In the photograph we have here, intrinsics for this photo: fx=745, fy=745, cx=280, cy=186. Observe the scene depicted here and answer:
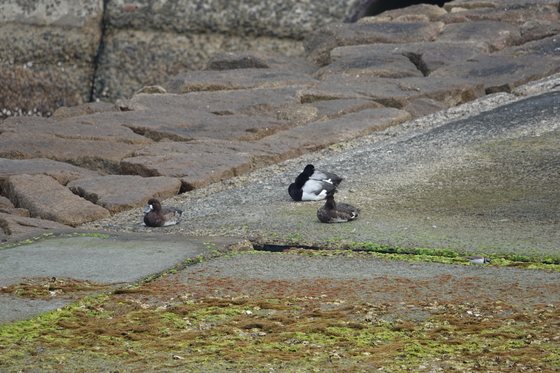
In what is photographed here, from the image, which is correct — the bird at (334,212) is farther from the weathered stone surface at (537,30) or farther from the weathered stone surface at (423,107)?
the weathered stone surface at (537,30)

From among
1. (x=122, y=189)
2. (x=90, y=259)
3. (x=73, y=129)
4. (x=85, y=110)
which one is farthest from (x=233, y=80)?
(x=90, y=259)

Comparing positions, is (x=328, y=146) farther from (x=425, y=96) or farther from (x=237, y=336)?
(x=237, y=336)

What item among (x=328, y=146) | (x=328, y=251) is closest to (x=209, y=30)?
(x=328, y=146)

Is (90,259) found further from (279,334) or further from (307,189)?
(307,189)

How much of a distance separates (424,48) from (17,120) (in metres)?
5.93

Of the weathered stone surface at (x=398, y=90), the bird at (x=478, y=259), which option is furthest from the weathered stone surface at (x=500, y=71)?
the bird at (x=478, y=259)

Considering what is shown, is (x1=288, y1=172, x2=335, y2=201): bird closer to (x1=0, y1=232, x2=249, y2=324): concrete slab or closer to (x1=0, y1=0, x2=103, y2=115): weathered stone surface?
(x1=0, y1=232, x2=249, y2=324): concrete slab

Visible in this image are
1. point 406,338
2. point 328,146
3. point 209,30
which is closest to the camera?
point 406,338

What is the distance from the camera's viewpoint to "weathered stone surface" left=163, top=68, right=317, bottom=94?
9953 mm

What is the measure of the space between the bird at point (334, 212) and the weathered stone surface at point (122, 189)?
5.79 feet

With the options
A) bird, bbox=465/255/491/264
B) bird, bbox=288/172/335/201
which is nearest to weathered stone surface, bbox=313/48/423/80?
bird, bbox=288/172/335/201

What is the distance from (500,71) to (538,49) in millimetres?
1390

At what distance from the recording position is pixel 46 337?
3.07 m

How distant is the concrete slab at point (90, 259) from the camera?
3.59 meters
